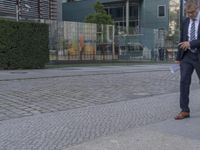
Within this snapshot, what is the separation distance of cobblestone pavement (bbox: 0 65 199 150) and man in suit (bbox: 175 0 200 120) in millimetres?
951

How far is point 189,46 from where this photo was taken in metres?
6.73

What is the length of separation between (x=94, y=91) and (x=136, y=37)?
1196 inches

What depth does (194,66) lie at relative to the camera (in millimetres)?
6906

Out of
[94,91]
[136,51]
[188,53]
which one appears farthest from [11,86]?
[136,51]

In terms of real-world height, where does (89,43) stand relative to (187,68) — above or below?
above

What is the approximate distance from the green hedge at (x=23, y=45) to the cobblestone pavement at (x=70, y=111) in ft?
25.9

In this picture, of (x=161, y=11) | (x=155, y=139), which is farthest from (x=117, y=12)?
(x=155, y=139)

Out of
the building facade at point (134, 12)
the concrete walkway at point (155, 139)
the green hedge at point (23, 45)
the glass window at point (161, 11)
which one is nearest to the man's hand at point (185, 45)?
the concrete walkway at point (155, 139)

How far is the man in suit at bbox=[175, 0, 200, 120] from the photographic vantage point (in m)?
6.80

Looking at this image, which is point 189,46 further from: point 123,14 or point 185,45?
point 123,14

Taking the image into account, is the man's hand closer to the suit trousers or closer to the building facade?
the suit trousers

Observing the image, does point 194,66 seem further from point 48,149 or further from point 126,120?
point 48,149

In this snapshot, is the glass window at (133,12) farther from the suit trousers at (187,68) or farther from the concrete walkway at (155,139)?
the concrete walkway at (155,139)

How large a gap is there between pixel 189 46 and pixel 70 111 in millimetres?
2676
